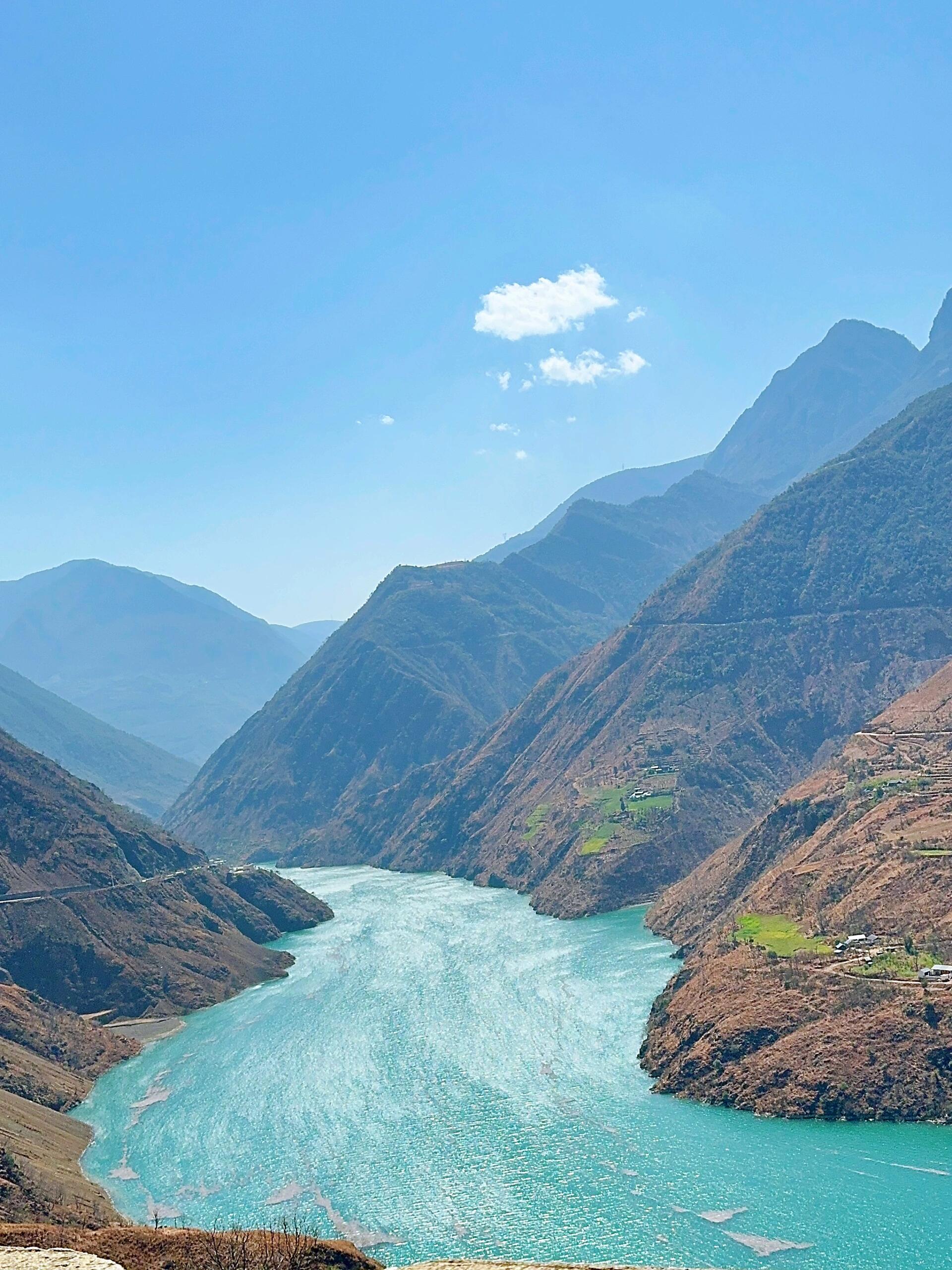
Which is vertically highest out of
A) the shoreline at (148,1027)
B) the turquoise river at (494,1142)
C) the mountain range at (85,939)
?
the mountain range at (85,939)

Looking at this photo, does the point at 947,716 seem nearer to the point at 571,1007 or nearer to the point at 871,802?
the point at 871,802

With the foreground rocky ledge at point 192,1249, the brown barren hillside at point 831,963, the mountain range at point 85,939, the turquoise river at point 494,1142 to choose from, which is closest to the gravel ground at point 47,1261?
the foreground rocky ledge at point 192,1249

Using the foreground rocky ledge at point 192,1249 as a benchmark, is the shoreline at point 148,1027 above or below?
below

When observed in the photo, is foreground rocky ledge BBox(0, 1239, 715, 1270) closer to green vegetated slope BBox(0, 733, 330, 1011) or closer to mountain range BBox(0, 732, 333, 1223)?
mountain range BBox(0, 732, 333, 1223)

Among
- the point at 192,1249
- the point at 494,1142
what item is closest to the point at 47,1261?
the point at 192,1249

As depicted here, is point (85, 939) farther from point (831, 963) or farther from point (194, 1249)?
point (194, 1249)

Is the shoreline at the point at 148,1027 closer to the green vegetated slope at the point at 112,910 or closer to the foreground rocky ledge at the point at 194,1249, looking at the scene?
the green vegetated slope at the point at 112,910

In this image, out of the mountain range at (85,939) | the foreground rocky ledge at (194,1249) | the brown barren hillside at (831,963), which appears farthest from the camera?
the mountain range at (85,939)
